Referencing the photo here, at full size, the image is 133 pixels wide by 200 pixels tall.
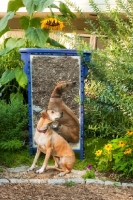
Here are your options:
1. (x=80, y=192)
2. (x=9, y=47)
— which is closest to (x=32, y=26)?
(x=9, y=47)

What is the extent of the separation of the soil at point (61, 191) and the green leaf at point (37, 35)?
1.62 m

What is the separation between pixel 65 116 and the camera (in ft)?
16.2

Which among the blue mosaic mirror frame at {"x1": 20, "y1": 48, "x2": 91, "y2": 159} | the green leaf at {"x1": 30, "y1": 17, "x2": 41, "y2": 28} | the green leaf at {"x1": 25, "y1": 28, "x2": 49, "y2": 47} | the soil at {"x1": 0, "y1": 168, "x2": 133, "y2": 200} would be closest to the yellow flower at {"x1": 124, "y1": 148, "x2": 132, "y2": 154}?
the soil at {"x1": 0, "y1": 168, "x2": 133, "y2": 200}

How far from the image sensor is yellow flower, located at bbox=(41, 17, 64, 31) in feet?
17.3

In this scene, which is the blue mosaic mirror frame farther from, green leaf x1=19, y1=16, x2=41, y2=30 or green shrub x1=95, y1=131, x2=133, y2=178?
green leaf x1=19, y1=16, x2=41, y2=30

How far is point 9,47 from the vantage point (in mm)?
5477

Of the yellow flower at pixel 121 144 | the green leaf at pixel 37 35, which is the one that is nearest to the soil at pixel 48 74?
the green leaf at pixel 37 35

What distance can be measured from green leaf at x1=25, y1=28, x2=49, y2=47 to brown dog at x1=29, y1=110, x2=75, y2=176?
3.19 feet

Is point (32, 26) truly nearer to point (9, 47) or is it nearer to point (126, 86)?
point (9, 47)

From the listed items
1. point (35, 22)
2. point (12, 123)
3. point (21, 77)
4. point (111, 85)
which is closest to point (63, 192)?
point (111, 85)

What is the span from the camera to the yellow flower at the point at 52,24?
5270 millimetres

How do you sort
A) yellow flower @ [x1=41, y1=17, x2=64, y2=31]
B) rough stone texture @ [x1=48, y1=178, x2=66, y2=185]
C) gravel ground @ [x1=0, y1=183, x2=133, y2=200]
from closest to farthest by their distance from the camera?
gravel ground @ [x1=0, y1=183, x2=133, y2=200]
rough stone texture @ [x1=48, y1=178, x2=66, y2=185]
yellow flower @ [x1=41, y1=17, x2=64, y2=31]

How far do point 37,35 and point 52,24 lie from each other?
0.71 feet

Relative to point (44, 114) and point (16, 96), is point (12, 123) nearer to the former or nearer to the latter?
point (44, 114)
